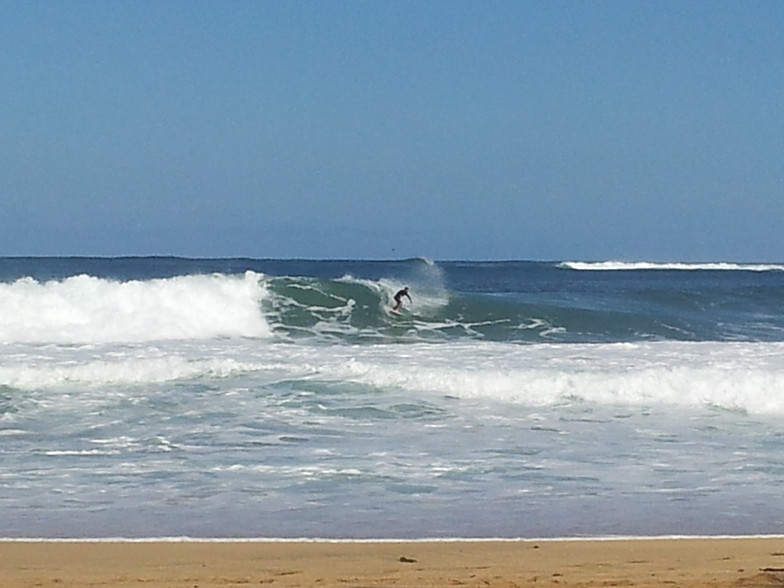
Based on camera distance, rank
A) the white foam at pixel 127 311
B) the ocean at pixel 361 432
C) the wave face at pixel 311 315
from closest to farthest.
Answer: the ocean at pixel 361 432 → the white foam at pixel 127 311 → the wave face at pixel 311 315

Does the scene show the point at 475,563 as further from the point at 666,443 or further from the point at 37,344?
the point at 37,344

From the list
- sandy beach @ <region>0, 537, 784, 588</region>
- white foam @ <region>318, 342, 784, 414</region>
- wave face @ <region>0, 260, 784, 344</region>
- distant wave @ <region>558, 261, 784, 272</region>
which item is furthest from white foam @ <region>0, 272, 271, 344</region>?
distant wave @ <region>558, 261, 784, 272</region>

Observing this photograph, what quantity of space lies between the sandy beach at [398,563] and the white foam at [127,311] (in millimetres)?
12641

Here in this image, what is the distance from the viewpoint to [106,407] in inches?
439

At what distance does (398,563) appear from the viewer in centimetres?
559

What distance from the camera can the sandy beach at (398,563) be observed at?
203 inches

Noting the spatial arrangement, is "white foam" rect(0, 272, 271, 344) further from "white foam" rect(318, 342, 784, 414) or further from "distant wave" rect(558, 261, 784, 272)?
"distant wave" rect(558, 261, 784, 272)

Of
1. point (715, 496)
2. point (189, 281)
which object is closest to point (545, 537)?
point (715, 496)

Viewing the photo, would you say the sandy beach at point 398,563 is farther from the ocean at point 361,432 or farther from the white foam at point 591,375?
the white foam at point 591,375

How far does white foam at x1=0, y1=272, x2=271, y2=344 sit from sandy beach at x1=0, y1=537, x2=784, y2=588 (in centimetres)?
1264

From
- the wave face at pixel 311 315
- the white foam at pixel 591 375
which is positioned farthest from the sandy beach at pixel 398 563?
the wave face at pixel 311 315

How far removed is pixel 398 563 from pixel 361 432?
14.3 feet

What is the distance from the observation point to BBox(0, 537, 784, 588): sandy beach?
514 centimetres

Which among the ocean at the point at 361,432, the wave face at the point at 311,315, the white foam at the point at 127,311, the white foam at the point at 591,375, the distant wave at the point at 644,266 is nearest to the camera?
the ocean at the point at 361,432
